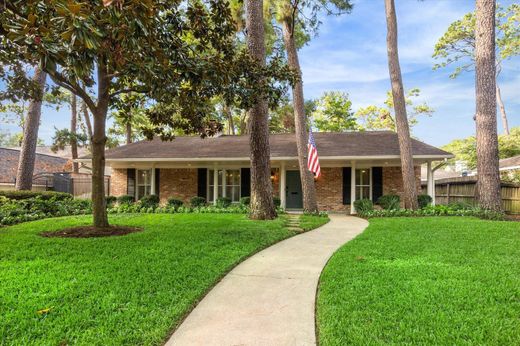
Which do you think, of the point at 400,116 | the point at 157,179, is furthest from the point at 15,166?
the point at 400,116

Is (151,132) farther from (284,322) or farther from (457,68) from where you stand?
(457,68)

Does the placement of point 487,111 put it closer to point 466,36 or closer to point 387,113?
point 466,36

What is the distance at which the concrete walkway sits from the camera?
107 inches

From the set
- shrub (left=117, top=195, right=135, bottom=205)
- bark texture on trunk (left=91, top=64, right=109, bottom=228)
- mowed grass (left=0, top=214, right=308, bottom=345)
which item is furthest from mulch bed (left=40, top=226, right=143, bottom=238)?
shrub (left=117, top=195, right=135, bottom=205)

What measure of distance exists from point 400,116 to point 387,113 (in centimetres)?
2323

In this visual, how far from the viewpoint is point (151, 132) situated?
884cm

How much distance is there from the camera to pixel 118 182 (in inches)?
664

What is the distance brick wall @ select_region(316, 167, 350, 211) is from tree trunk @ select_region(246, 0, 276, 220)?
6094mm

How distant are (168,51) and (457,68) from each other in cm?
2198

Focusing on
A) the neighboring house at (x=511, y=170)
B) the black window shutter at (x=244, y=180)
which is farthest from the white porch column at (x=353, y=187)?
the neighboring house at (x=511, y=170)

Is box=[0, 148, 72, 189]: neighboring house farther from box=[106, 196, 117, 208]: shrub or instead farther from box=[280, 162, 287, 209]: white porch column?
box=[280, 162, 287, 209]: white porch column

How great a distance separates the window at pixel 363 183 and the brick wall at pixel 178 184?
25.6 feet

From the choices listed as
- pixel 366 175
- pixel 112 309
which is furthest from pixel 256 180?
pixel 366 175

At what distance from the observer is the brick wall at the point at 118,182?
16766 mm
